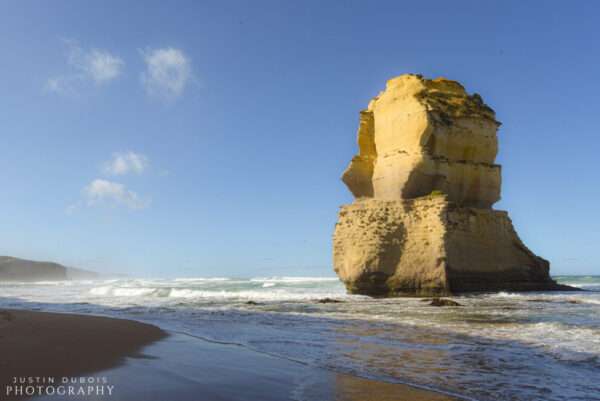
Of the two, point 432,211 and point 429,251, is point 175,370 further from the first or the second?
point 432,211

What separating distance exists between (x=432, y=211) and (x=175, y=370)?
18.3 meters

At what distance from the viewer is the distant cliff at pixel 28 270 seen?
9269 cm

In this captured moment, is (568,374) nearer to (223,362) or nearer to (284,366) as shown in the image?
(284,366)

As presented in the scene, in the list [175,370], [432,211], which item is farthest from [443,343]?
[432,211]

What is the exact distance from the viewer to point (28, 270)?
317 feet

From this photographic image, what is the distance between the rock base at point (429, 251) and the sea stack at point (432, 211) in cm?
5

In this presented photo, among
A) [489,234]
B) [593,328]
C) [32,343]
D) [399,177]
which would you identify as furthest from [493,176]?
[32,343]

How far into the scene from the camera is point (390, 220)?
23.2 metres

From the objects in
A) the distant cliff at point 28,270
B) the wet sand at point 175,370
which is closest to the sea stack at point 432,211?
the wet sand at point 175,370

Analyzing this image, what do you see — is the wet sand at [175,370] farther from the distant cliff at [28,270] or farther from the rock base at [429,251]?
the distant cliff at [28,270]

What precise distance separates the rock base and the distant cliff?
3477 inches

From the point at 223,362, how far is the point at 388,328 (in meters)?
4.64

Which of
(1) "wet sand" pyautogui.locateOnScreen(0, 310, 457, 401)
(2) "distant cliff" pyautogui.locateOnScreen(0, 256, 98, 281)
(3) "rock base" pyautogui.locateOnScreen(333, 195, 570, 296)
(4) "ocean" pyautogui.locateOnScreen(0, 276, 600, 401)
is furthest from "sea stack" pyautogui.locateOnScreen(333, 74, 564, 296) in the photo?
(2) "distant cliff" pyautogui.locateOnScreen(0, 256, 98, 281)

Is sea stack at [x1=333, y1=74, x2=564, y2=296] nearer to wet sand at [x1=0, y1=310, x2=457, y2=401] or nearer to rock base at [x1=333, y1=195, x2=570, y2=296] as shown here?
rock base at [x1=333, y1=195, x2=570, y2=296]
